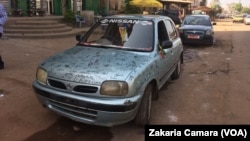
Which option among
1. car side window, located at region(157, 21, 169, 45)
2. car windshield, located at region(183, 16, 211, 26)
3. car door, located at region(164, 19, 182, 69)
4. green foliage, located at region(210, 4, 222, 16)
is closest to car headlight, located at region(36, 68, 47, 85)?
car side window, located at region(157, 21, 169, 45)

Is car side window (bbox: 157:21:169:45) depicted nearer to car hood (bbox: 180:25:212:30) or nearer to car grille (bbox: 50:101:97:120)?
car grille (bbox: 50:101:97:120)

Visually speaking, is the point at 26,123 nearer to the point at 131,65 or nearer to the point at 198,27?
the point at 131,65

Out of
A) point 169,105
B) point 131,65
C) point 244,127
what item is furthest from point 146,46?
point 244,127

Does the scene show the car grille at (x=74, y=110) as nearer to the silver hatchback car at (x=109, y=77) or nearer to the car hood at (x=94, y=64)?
the silver hatchback car at (x=109, y=77)

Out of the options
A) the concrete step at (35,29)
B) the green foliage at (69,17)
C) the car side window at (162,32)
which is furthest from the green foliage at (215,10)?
the car side window at (162,32)

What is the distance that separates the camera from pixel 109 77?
392 centimetres

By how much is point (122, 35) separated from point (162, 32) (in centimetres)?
83

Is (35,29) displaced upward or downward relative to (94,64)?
downward

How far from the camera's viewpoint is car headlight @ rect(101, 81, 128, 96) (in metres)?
3.88

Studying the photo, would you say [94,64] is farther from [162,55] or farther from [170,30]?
[170,30]

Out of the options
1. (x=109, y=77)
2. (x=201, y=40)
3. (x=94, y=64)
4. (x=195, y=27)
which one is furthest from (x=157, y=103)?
(x=195, y=27)

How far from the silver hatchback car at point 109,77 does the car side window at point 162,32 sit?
0.04 m

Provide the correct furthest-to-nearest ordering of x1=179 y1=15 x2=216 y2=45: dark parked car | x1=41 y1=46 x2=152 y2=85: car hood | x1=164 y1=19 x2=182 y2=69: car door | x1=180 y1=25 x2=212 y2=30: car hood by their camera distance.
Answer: x1=180 y1=25 x2=212 y2=30: car hood → x1=179 y1=15 x2=216 y2=45: dark parked car → x1=164 y1=19 x2=182 y2=69: car door → x1=41 y1=46 x2=152 y2=85: car hood

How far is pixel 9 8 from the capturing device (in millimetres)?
16734
